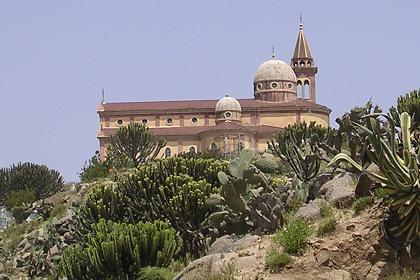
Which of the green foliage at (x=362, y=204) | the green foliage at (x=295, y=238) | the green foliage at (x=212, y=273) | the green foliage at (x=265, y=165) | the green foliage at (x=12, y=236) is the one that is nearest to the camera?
the green foliage at (x=212, y=273)

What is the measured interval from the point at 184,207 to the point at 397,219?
28.0ft

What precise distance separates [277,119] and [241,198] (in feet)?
174

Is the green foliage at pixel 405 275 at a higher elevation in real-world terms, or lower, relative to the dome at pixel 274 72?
lower

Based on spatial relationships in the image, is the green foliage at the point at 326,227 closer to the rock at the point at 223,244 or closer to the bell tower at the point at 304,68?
the rock at the point at 223,244

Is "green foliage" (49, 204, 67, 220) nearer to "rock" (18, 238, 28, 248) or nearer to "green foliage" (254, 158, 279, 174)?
"rock" (18, 238, 28, 248)

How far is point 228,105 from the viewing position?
222ft

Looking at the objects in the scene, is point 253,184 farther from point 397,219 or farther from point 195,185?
point 397,219

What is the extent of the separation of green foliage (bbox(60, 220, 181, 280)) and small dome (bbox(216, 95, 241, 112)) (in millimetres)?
50987

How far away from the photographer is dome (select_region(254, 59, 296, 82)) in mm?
72312

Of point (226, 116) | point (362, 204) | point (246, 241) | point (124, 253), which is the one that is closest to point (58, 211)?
point (124, 253)

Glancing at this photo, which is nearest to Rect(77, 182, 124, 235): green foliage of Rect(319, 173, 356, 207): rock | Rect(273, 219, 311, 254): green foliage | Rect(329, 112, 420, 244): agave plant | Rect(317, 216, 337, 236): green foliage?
Rect(319, 173, 356, 207): rock

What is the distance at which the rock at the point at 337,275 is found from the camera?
11484mm

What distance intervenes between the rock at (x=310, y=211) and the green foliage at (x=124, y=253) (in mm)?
3638

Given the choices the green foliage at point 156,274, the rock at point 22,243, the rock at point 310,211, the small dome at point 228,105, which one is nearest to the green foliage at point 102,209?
the green foliage at point 156,274
